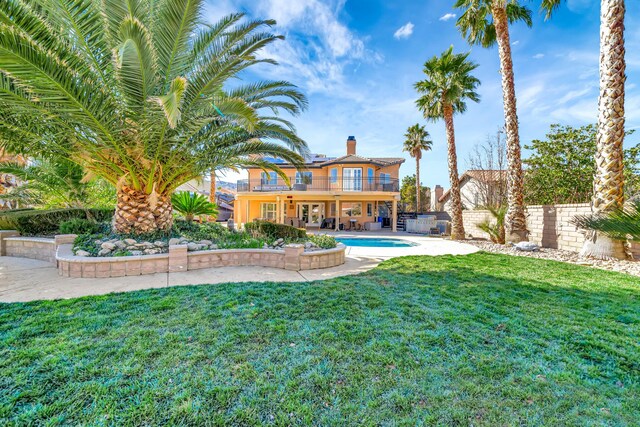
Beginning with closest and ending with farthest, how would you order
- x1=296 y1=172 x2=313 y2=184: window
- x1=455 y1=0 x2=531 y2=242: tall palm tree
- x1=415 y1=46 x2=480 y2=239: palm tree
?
x1=296 y1=172 x2=313 y2=184: window → x1=455 y1=0 x2=531 y2=242: tall palm tree → x1=415 y1=46 x2=480 y2=239: palm tree

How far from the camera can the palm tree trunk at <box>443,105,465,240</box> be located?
48.2 ft

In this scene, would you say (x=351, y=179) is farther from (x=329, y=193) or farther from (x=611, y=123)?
(x=611, y=123)

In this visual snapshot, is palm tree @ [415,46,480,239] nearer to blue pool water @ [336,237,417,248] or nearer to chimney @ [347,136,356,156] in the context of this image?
blue pool water @ [336,237,417,248]

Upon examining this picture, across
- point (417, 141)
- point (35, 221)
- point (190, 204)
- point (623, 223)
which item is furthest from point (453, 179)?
point (417, 141)

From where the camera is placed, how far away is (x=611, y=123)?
7879 mm

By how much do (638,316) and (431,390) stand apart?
12.5 ft

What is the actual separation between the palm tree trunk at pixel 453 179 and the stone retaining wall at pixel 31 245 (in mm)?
15581

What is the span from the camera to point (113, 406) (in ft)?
6.26

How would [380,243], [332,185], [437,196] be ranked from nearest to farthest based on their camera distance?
[380,243], [332,185], [437,196]

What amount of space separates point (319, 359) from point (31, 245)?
9251 mm

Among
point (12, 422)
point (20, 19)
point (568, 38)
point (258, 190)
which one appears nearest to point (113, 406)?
point (12, 422)

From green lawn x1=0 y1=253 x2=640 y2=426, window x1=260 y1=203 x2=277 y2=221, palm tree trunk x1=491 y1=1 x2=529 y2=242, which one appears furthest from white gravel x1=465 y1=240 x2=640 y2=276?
window x1=260 y1=203 x2=277 y2=221

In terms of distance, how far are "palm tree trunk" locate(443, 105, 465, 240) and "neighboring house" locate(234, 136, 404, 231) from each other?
5.93 m

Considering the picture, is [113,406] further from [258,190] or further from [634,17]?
[258,190]
